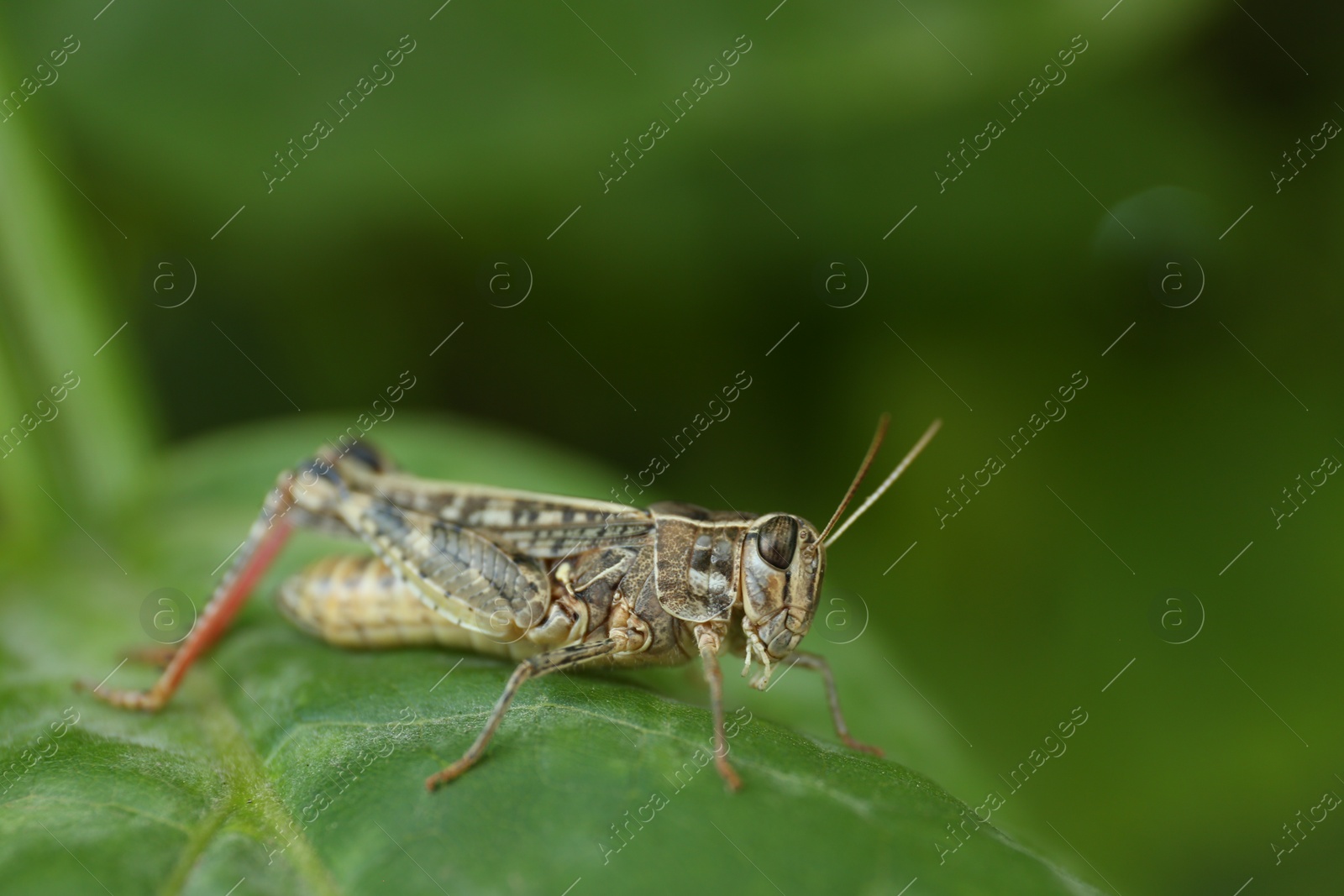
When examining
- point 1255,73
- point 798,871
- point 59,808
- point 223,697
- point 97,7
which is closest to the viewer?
point 798,871

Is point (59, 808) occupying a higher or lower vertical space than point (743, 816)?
lower

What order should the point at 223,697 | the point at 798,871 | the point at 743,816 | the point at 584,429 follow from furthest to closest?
the point at 584,429, the point at 223,697, the point at 743,816, the point at 798,871

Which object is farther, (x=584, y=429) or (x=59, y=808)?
(x=584, y=429)

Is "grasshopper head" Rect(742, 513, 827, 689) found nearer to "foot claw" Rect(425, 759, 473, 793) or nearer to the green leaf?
the green leaf

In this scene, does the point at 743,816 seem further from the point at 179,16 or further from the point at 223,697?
the point at 179,16

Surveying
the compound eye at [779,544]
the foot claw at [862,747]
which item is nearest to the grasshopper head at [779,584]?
the compound eye at [779,544]

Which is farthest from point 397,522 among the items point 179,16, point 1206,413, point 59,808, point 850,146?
point 1206,413

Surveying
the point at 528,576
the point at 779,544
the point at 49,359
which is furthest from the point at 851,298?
the point at 49,359

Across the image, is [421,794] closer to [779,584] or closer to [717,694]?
[717,694]
